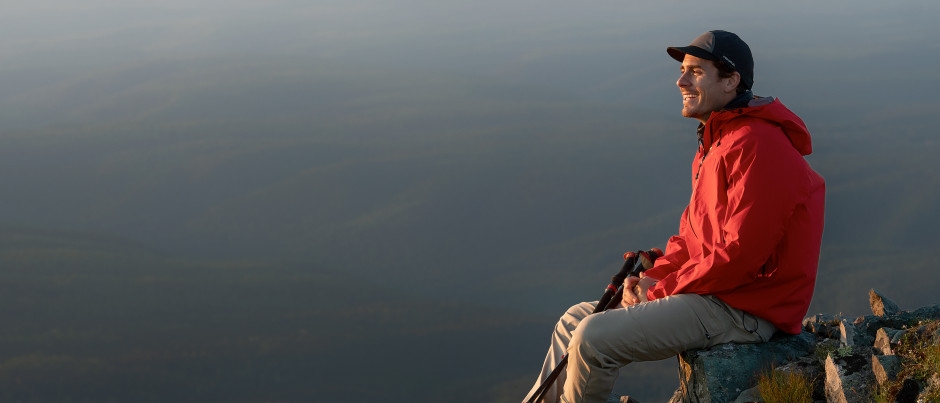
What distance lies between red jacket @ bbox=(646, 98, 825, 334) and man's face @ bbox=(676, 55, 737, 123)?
0.16m

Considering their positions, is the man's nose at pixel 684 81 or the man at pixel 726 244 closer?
the man at pixel 726 244

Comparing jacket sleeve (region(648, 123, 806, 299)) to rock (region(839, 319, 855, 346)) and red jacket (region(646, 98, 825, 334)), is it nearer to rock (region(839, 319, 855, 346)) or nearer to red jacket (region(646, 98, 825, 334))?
red jacket (region(646, 98, 825, 334))

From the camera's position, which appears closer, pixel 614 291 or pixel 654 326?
pixel 654 326

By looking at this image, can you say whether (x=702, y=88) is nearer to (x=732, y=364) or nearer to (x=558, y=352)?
(x=732, y=364)

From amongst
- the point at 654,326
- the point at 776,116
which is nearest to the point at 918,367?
the point at 654,326

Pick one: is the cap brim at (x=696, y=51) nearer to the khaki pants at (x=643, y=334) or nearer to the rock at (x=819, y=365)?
the khaki pants at (x=643, y=334)

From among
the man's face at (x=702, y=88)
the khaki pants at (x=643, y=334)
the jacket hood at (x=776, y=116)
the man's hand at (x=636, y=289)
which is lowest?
the khaki pants at (x=643, y=334)

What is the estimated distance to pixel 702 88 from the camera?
4.66 m

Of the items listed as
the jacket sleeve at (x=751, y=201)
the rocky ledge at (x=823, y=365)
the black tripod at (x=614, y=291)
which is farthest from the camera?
the black tripod at (x=614, y=291)

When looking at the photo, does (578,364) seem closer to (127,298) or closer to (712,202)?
(712,202)

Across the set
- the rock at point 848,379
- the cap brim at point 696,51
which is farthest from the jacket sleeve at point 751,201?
the rock at point 848,379

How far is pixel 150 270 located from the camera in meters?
112

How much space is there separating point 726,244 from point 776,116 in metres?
0.73

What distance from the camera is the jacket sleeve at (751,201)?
4.11 meters
